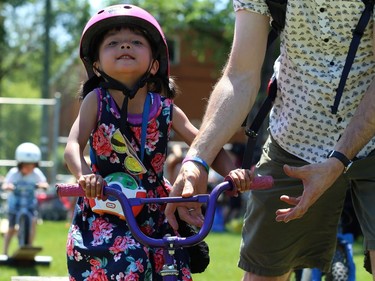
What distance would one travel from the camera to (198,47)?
32938 millimetres

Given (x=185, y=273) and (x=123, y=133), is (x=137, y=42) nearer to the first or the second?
(x=123, y=133)

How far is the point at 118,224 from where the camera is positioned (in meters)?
4.60

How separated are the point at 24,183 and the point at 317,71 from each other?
9.97 m

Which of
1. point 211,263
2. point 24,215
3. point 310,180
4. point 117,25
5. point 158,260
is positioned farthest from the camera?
point 24,215

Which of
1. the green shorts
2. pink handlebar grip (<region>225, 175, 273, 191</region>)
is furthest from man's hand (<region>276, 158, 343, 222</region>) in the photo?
the green shorts

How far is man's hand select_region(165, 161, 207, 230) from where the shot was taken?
382 centimetres

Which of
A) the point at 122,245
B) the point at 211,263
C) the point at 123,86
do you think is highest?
the point at 123,86

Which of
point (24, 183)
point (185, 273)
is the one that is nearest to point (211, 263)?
point (24, 183)

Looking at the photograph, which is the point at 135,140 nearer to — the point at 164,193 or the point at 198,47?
the point at 164,193

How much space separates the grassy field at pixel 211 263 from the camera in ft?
35.0

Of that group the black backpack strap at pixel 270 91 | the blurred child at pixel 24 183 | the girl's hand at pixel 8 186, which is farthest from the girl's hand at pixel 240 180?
the girl's hand at pixel 8 186

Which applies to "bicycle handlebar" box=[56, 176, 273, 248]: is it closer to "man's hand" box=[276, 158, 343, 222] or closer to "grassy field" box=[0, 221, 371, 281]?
"man's hand" box=[276, 158, 343, 222]

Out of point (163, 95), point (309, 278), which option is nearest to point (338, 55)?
point (163, 95)

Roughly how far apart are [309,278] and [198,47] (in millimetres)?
26272
